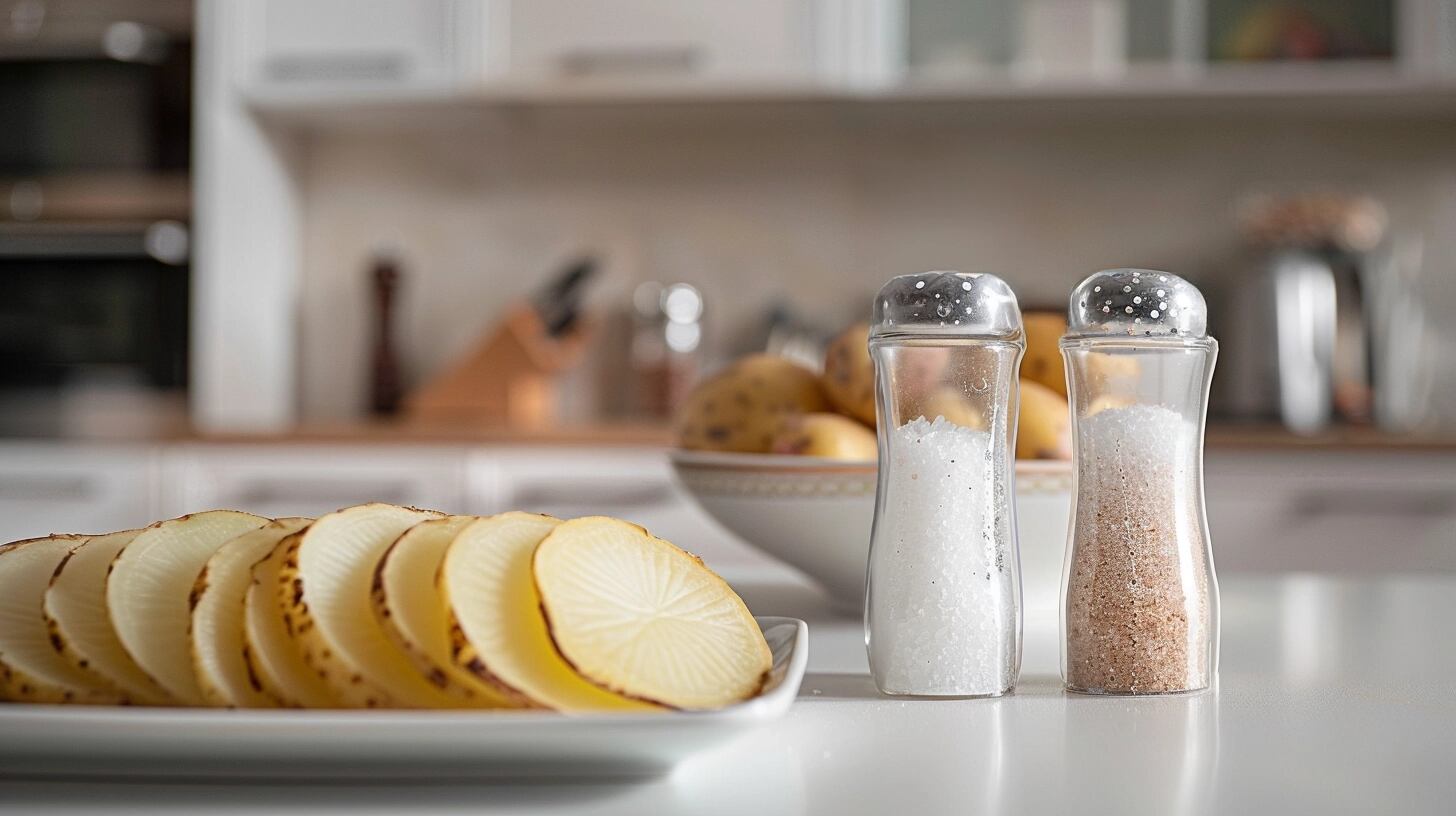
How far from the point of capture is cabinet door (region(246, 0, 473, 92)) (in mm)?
2439

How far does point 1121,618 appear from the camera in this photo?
0.56 metres

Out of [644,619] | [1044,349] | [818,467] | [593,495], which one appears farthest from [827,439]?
[593,495]

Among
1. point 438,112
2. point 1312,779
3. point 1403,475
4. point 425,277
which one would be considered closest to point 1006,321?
point 1312,779

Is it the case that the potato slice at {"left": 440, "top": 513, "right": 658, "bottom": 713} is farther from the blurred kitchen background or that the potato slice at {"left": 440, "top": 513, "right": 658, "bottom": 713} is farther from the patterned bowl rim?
the blurred kitchen background

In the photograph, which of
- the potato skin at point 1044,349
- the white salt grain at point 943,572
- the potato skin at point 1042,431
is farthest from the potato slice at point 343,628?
the potato skin at point 1044,349

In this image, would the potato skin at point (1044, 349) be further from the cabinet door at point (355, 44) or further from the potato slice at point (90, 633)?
the cabinet door at point (355, 44)

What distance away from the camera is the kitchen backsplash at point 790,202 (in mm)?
2635

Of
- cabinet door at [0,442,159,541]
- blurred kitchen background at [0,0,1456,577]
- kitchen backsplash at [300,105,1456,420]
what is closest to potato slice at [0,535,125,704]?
blurred kitchen background at [0,0,1456,577]

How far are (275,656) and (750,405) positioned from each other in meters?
0.46

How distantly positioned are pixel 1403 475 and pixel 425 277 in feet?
6.26

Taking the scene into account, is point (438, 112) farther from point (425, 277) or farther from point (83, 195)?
point (83, 195)

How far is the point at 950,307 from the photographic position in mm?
546

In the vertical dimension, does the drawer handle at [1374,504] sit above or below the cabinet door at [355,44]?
below

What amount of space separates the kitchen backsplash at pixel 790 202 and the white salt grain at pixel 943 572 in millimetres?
2077
